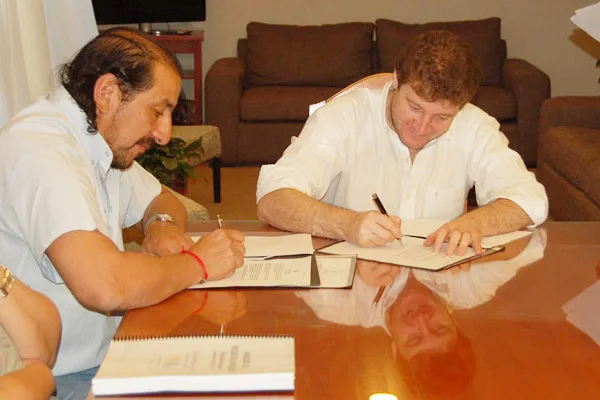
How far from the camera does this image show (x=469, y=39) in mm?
5922

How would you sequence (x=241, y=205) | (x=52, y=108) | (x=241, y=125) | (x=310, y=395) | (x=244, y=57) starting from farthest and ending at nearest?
(x=244, y=57)
(x=241, y=125)
(x=241, y=205)
(x=52, y=108)
(x=310, y=395)

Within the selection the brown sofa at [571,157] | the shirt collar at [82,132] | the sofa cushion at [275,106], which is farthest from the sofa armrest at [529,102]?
the shirt collar at [82,132]

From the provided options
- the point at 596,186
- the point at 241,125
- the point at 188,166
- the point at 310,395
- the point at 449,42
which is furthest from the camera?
the point at 241,125

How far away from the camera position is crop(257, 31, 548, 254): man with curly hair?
215 cm

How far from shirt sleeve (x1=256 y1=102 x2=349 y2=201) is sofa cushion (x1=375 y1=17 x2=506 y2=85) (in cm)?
355

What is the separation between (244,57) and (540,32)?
211 cm

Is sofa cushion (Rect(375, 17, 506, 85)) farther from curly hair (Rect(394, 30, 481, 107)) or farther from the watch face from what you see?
the watch face

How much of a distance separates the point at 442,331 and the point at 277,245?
1.87 ft

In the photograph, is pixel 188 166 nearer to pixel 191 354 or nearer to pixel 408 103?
pixel 408 103

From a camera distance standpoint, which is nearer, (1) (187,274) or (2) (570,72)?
(1) (187,274)

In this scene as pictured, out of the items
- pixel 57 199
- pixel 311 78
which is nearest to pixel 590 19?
pixel 57 199

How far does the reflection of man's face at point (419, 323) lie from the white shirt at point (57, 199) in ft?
1.80

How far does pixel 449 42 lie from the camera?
2246 mm

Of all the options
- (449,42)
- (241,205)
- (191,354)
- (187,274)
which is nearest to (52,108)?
(187,274)
